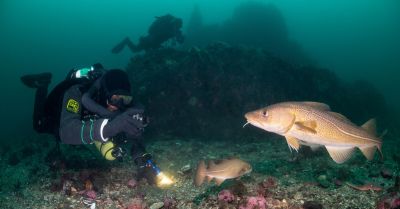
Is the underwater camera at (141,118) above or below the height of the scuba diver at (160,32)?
below

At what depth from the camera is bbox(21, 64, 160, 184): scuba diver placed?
498cm

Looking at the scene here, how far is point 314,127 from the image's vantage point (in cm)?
374

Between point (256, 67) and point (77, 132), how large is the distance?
11.3 metres

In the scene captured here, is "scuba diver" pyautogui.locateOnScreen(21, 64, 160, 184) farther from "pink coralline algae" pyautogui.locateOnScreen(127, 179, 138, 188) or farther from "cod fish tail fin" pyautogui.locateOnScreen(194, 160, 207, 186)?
"pink coralline algae" pyautogui.locateOnScreen(127, 179, 138, 188)

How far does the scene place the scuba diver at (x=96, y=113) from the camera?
4.98 meters

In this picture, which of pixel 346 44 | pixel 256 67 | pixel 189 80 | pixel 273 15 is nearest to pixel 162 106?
pixel 189 80

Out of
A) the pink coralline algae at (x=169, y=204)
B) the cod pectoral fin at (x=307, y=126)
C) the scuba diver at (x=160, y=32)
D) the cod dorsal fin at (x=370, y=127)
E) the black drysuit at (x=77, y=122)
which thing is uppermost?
the scuba diver at (x=160, y=32)

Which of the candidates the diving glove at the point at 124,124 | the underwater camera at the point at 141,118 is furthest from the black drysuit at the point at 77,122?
the underwater camera at the point at 141,118

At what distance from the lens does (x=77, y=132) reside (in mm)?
5133

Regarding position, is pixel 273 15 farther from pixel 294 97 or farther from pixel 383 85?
pixel 294 97

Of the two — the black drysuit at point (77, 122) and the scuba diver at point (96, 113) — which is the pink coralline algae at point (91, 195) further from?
the black drysuit at point (77, 122)

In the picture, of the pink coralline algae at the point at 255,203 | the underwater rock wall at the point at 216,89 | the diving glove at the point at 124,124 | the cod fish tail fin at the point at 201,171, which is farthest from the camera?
the underwater rock wall at the point at 216,89

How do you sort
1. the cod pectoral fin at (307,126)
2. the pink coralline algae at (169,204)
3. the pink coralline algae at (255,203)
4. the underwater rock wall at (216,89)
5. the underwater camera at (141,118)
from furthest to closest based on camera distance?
the underwater rock wall at (216,89), the pink coralline algae at (169,204), the pink coralline algae at (255,203), the underwater camera at (141,118), the cod pectoral fin at (307,126)

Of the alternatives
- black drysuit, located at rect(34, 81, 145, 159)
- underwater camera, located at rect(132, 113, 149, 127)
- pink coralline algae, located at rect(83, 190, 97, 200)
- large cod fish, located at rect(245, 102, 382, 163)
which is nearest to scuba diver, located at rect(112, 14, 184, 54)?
pink coralline algae, located at rect(83, 190, 97, 200)
